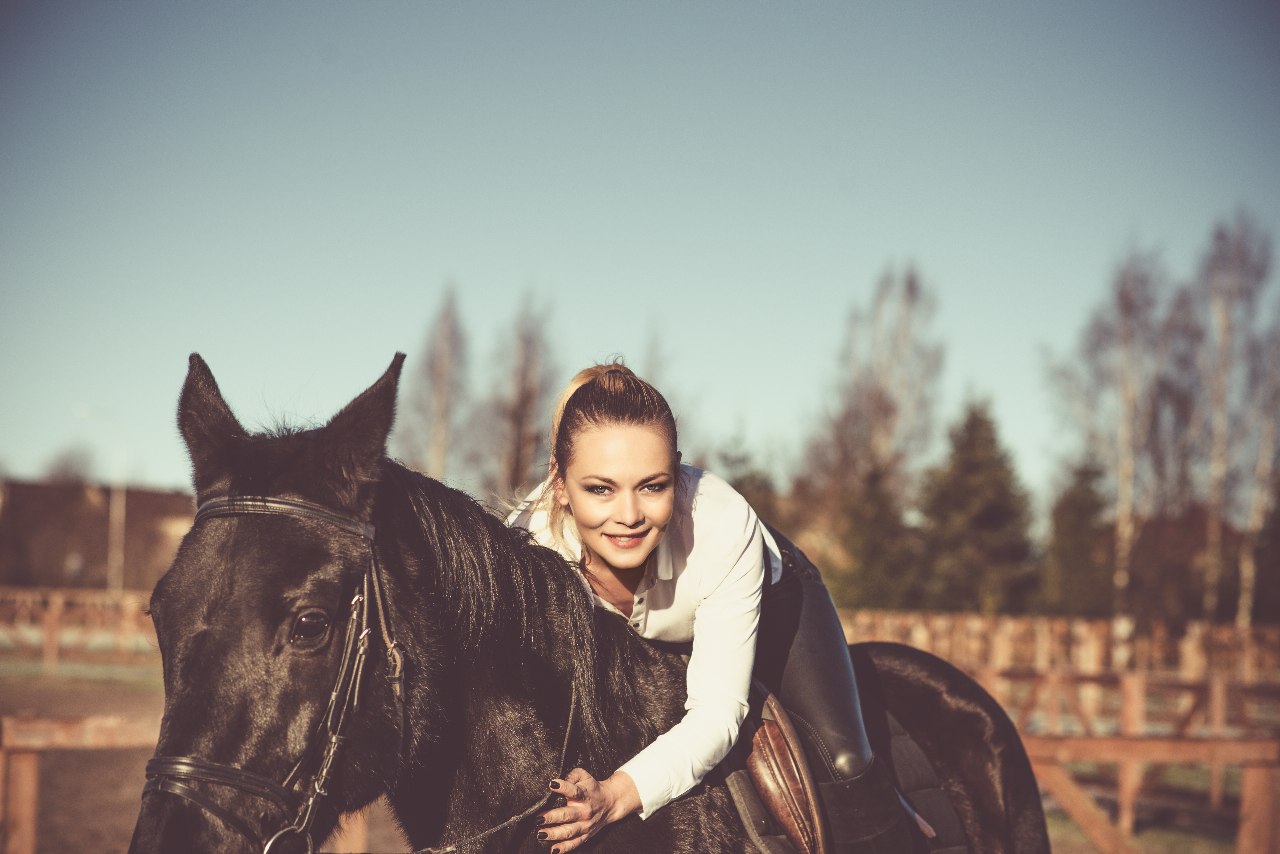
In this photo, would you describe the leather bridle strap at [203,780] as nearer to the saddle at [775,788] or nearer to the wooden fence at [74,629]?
the saddle at [775,788]

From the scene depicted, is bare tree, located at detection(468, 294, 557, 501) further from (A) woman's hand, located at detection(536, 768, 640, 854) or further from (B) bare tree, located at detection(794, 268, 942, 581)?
(A) woman's hand, located at detection(536, 768, 640, 854)

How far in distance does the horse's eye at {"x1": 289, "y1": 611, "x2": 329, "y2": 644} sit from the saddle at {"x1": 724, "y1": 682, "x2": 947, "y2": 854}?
118 centimetres

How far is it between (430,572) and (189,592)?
53 cm

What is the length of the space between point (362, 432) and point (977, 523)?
30.1 meters

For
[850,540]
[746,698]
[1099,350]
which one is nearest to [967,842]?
[746,698]

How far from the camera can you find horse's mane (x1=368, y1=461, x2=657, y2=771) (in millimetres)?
2424

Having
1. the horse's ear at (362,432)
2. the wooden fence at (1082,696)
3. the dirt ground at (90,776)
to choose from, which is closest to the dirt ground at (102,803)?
the dirt ground at (90,776)

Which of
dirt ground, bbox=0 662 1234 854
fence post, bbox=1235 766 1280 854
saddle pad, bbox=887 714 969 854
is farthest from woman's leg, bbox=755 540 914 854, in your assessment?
fence post, bbox=1235 766 1280 854

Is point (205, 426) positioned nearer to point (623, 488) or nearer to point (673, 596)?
point (623, 488)

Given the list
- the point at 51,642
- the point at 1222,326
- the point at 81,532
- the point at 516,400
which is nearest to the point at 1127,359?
the point at 1222,326

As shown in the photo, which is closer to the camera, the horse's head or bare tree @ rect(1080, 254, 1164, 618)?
the horse's head

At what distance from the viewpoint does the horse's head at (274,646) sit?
2.00 metres

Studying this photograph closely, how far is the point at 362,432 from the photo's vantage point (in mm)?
2248

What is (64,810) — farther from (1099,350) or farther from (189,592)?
(1099,350)
